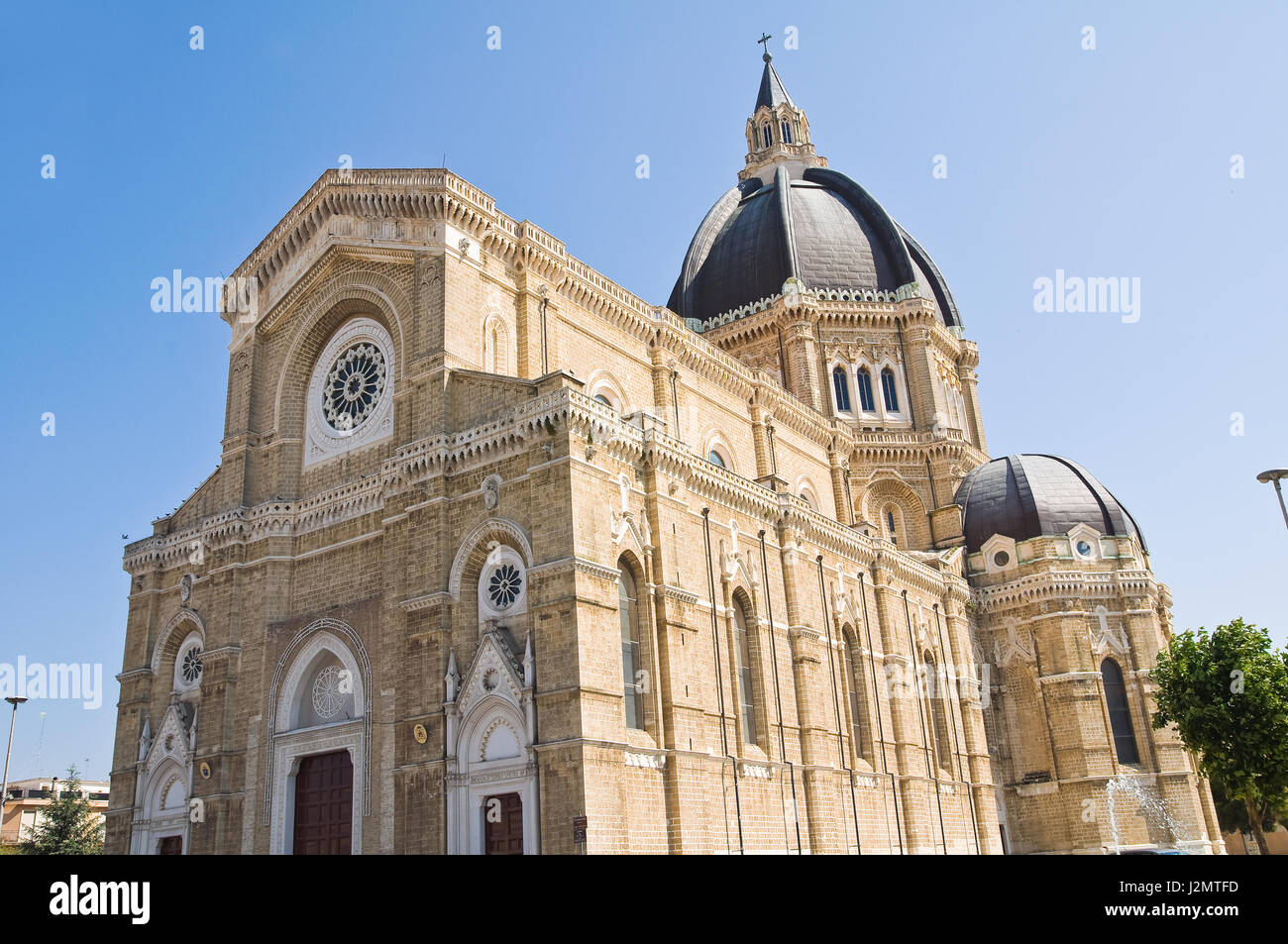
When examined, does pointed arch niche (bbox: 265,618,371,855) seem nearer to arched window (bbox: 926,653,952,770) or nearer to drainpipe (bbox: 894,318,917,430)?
arched window (bbox: 926,653,952,770)

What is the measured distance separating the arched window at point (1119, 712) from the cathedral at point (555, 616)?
0.14m

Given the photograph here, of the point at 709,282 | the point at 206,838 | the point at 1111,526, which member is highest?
the point at 709,282

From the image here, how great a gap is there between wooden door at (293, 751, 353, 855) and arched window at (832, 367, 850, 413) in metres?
31.6

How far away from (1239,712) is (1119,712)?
962cm

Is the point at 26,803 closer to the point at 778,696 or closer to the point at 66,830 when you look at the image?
the point at 66,830

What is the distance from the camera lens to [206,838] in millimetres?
29219

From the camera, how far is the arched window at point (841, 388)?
52.2 meters

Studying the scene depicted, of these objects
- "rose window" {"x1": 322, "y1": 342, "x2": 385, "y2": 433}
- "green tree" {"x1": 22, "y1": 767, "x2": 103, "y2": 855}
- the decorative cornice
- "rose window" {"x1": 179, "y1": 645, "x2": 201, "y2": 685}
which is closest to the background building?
"green tree" {"x1": 22, "y1": 767, "x2": 103, "y2": 855}

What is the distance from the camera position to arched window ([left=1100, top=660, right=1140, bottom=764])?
4447 centimetres

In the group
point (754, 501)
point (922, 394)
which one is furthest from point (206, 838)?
point (922, 394)

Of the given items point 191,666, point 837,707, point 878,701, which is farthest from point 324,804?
point 878,701

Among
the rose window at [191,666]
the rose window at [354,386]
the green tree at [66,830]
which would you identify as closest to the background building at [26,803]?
the green tree at [66,830]
